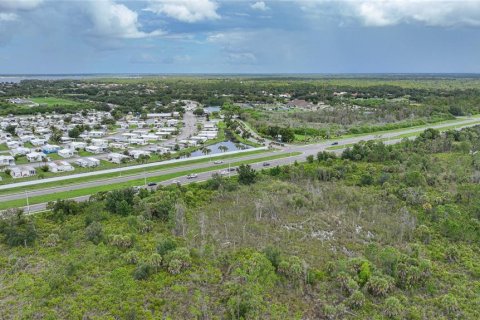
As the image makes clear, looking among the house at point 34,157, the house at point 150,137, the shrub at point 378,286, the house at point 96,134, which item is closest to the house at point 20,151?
the house at point 34,157

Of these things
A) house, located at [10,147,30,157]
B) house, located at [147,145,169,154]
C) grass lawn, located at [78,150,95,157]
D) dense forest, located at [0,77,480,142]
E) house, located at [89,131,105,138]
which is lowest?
grass lawn, located at [78,150,95,157]

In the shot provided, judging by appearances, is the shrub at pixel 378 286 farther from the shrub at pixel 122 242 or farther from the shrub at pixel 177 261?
the shrub at pixel 122 242

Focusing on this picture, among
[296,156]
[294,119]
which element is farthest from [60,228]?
[294,119]

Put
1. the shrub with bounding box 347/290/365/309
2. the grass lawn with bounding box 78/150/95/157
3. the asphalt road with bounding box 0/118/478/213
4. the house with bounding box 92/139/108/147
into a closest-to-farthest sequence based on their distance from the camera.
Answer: the shrub with bounding box 347/290/365/309
the asphalt road with bounding box 0/118/478/213
the grass lawn with bounding box 78/150/95/157
the house with bounding box 92/139/108/147

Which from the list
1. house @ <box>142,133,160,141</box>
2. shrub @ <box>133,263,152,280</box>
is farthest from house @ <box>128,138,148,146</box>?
shrub @ <box>133,263,152,280</box>

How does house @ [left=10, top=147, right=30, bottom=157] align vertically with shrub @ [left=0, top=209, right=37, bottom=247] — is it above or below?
above

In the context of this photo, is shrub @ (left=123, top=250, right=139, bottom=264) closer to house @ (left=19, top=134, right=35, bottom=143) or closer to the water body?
the water body
